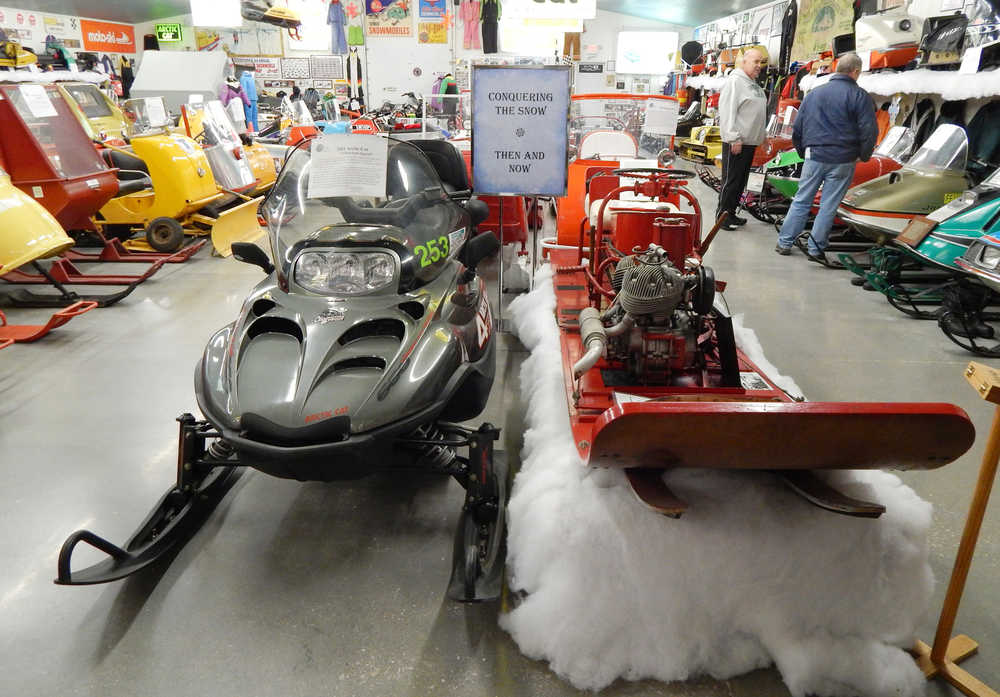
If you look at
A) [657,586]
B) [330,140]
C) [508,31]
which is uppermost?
[508,31]

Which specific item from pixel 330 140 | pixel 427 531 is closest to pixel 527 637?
pixel 427 531

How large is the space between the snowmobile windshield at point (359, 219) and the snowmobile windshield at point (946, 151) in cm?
477

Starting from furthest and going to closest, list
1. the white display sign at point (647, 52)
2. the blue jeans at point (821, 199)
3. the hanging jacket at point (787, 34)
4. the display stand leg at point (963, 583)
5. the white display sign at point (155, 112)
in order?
the white display sign at point (647, 52) → the hanging jacket at point (787, 34) → the white display sign at point (155, 112) → the blue jeans at point (821, 199) → the display stand leg at point (963, 583)

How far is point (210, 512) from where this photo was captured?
2447mm

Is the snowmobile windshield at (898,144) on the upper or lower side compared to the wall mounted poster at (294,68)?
lower

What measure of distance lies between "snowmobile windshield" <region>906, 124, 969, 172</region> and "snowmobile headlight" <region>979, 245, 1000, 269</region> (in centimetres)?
188

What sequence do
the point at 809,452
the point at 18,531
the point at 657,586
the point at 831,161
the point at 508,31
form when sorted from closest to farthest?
the point at 809,452 → the point at 657,586 → the point at 18,531 → the point at 831,161 → the point at 508,31

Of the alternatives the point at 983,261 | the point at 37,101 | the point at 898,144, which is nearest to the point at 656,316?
the point at 983,261

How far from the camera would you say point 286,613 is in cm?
197

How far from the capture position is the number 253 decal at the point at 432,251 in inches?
101

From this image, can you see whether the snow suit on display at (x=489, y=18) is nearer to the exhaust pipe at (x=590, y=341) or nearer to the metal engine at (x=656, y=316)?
the metal engine at (x=656, y=316)

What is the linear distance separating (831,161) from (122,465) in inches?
236

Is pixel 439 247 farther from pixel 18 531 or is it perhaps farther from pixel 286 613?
pixel 18 531

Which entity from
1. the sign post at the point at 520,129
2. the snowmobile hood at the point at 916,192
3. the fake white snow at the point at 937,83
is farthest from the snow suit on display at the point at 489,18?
the sign post at the point at 520,129
